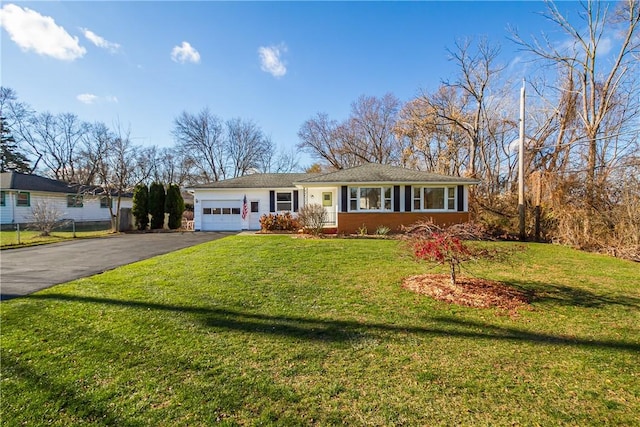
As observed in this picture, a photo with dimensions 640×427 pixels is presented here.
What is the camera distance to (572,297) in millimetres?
5105

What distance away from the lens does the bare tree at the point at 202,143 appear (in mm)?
35062

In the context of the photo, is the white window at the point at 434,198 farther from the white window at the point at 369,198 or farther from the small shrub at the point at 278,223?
the small shrub at the point at 278,223

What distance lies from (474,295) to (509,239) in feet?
36.0

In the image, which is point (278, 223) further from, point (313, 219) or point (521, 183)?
point (521, 183)

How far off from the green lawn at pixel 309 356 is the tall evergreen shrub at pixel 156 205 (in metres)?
15.4

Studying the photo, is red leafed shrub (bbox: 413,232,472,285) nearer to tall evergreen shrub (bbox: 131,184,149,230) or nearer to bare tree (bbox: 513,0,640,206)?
bare tree (bbox: 513,0,640,206)

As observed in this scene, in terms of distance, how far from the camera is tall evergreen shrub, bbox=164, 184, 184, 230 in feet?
65.1

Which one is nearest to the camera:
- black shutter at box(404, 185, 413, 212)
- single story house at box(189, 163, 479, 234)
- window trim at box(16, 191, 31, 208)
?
single story house at box(189, 163, 479, 234)

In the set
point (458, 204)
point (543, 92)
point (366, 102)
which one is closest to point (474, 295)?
point (458, 204)

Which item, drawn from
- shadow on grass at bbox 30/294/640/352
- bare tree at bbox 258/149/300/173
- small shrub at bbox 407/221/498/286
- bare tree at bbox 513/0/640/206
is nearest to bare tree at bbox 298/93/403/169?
bare tree at bbox 258/149/300/173

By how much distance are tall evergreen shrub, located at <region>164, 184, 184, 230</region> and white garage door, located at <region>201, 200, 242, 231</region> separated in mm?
2823

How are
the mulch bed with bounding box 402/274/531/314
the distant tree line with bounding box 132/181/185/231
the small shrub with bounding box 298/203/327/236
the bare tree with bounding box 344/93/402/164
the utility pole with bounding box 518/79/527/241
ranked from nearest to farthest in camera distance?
the mulch bed with bounding box 402/274/531/314 < the utility pole with bounding box 518/79/527/241 < the small shrub with bounding box 298/203/327/236 < the distant tree line with bounding box 132/181/185/231 < the bare tree with bounding box 344/93/402/164

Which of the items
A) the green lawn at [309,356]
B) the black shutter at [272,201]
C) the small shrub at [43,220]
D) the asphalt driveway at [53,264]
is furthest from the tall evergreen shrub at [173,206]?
the green lawn at [309,356]

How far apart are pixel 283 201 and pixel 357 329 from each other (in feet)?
50.6
